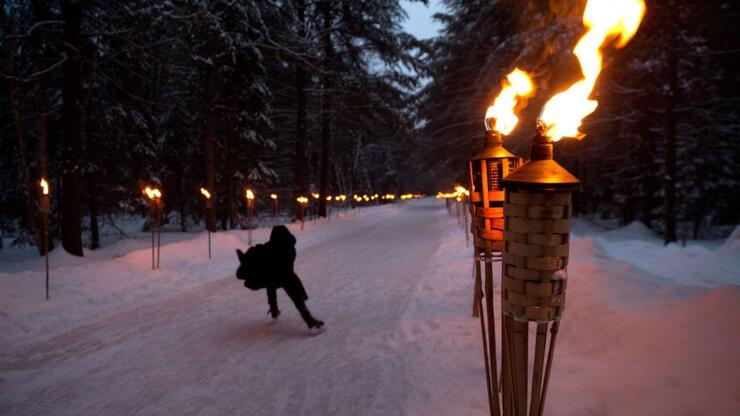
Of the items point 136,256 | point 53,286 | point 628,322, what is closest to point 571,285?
point 628,322

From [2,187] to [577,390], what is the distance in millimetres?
26672

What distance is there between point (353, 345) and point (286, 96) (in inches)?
819

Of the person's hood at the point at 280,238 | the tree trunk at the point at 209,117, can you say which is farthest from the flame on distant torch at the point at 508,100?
the tree trunk at the point at 209,117

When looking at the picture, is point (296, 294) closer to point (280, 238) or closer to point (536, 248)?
point (280, 238)

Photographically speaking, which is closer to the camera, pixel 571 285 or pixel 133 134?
pixel 571 285

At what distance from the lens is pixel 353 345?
17.4ft

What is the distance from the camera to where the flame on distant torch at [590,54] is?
1855 mm

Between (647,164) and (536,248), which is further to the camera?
(647,164)

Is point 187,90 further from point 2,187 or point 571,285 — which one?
point 571,285

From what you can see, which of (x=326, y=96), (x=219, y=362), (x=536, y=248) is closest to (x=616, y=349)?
(x=536, y=248)

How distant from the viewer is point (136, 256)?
9891 millimetres

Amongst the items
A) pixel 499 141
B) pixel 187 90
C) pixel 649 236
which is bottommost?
pixel 649 236

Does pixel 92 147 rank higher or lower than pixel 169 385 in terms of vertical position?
higher

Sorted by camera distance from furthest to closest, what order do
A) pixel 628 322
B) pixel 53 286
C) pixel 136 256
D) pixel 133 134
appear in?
1. pixel 133 134
2. pixel 136 256
3. pixel 53 286
4. pixel 628 322
